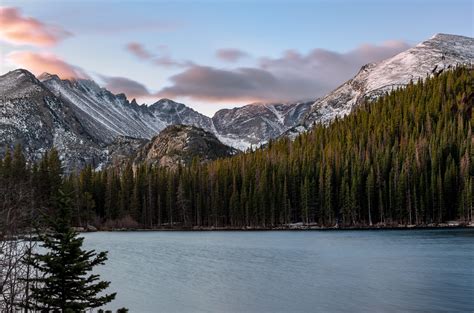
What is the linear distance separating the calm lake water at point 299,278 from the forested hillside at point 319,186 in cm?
6201

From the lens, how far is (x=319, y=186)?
160 meters

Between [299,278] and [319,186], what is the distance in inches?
4137

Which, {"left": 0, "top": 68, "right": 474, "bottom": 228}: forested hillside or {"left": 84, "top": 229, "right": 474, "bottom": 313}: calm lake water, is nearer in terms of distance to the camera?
{"left": 84, "top": 229, "right": 474, "bottom": 313}: calm lake water

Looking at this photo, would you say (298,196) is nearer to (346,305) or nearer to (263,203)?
(263,203)

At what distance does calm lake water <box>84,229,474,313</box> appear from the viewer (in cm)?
4303

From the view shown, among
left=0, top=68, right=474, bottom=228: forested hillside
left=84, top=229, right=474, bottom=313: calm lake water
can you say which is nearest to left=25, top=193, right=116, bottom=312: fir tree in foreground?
left=84, top=229, right=474, bottom=313: calm lake water

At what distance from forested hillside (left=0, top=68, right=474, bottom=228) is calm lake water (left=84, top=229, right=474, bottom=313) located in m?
62.0

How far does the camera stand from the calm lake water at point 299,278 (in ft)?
141

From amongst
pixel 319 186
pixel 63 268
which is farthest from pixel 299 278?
pixel 319 186

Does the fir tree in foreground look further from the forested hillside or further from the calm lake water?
the forested hillside

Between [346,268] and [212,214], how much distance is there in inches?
4404

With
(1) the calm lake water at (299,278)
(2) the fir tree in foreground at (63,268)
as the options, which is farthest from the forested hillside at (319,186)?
(2) the fir tree in foreground at (63,268)

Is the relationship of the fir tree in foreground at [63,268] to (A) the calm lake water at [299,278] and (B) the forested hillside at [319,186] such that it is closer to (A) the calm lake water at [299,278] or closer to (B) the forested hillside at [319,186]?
(A) the calm lake water at [299,278]

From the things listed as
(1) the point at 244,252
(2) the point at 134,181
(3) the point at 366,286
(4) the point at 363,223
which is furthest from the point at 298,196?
(3) the point at 366,286
